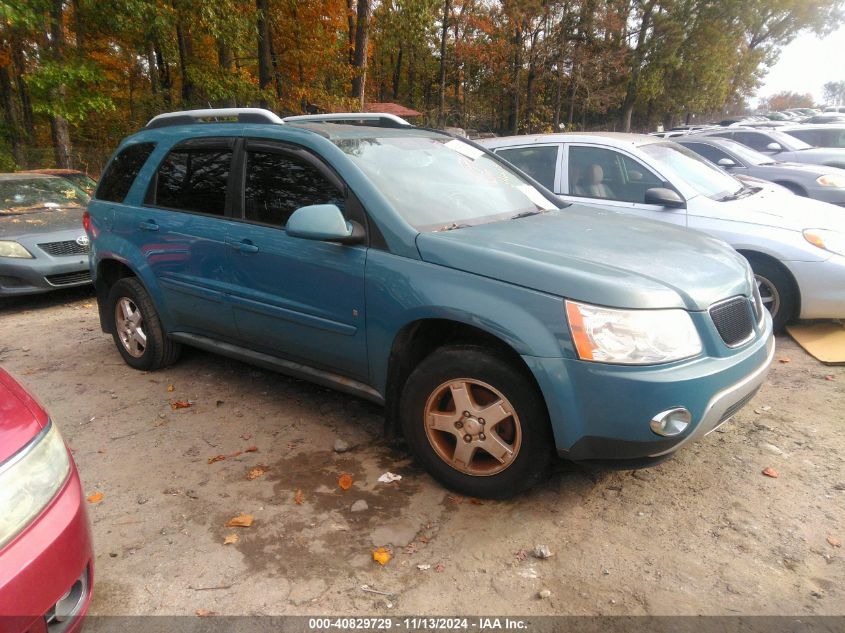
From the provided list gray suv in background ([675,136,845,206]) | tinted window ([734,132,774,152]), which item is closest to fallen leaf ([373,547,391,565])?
gray suv in background ([675,136,845,206])

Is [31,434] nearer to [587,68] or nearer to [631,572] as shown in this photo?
[631,572]

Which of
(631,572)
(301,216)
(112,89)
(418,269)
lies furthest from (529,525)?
(112,89)

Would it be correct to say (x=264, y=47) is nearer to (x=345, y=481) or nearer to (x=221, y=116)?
(x=221, y=116)

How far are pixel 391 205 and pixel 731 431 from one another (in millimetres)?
2400

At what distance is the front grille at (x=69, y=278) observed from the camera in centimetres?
687

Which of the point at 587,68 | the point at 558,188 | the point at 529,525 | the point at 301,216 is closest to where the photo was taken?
the point at 529,525

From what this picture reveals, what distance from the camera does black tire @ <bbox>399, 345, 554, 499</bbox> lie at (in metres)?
2.68

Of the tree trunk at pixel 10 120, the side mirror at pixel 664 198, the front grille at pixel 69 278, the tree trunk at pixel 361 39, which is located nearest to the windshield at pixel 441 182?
the side mirror at pixel 664 198

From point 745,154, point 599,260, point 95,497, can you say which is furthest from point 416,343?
point 745,154

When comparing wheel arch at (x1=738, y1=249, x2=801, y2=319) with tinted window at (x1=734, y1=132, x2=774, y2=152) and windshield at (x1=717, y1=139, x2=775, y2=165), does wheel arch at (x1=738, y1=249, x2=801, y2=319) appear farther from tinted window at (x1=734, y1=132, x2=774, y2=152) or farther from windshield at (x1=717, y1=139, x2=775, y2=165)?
tinted window at (x1=734, y1=132, x2=774, y2=152)

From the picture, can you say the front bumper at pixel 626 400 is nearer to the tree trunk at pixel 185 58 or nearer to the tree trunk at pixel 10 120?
the tree trunk at pixel 185 58

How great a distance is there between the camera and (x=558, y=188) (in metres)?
5.96

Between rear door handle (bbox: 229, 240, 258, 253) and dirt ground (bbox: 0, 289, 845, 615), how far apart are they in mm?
1101

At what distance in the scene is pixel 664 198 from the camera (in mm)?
5262
